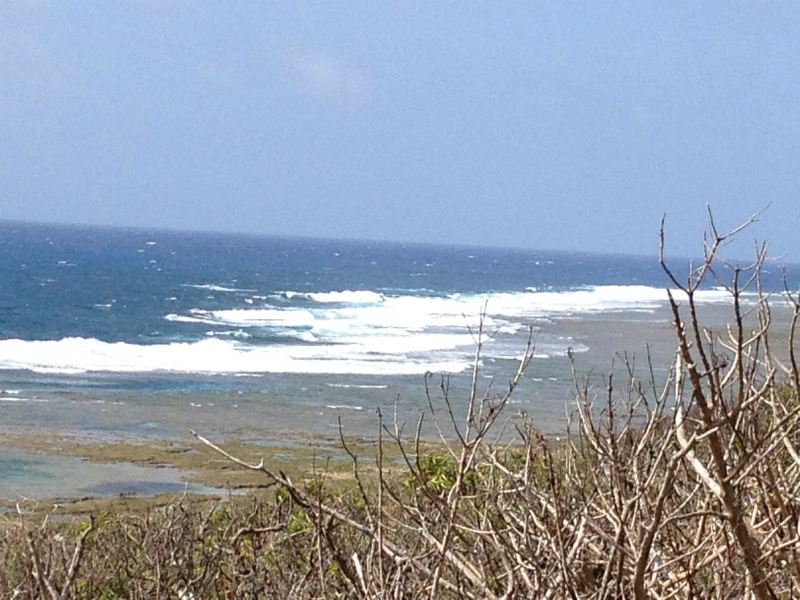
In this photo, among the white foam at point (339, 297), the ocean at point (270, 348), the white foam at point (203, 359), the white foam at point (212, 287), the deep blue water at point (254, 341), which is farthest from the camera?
the white foam at point (212, 287)

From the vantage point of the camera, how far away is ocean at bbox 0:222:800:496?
2547 centimetres

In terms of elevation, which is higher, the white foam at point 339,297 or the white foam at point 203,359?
the white foam at point 339,297

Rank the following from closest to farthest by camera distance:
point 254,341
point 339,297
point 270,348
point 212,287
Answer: point 270,348, point 254,341, point 339,297, point 212,287

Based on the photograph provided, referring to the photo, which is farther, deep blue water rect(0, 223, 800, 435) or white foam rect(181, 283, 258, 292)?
white foam rect(181, 283, 258, 292)

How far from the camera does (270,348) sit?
4009cm

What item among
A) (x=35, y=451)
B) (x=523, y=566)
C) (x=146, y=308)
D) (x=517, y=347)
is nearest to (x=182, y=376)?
(x=35, y=451)

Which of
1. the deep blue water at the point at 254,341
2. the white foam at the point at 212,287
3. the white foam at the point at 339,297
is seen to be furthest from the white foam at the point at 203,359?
the white foam at the point at 212,287

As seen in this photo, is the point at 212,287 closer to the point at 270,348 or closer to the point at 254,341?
the point at 254,341

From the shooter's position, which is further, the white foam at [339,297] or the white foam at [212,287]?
the white foam at [212,287]

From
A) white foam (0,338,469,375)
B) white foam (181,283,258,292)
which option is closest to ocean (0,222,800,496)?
white foam (0,338,469,375)

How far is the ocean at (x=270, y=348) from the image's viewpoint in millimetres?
25469

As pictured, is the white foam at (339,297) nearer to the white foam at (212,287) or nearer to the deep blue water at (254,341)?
the deep blue water at (254,341)

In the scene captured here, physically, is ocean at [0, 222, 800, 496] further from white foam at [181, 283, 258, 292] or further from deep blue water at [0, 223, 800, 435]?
white foam at [181, 283, 258, 292]

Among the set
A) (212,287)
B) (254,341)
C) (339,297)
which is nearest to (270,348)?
(254,341)
